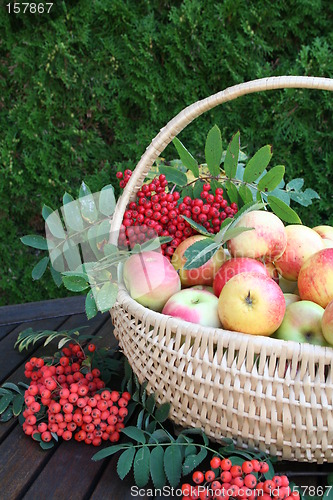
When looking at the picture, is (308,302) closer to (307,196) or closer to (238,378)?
(238,378)

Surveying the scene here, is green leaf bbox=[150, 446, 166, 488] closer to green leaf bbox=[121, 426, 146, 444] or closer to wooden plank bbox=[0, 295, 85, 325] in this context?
green leaf bbox=[121, 426, 146, 444]

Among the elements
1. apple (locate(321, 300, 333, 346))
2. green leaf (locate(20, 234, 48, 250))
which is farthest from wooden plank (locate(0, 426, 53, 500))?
apple (locate(321, 300, 333, 346))

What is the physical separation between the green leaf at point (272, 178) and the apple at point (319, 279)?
0.63 ft

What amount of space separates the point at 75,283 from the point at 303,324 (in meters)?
0.35

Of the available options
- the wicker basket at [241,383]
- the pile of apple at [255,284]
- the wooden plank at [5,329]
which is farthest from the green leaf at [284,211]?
the wooden plank at [5,329]

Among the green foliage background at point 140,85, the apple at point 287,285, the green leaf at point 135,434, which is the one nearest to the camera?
the green leaf at point 135,434

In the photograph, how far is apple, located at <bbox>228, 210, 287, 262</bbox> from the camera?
32.1 inches

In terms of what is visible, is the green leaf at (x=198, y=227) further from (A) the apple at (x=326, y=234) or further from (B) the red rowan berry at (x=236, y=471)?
(B) the red rowan berry at (x=236, y=471)

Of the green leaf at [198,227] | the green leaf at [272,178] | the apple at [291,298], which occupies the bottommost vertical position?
the apple at [291,298]

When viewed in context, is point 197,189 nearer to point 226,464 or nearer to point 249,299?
point 249,299

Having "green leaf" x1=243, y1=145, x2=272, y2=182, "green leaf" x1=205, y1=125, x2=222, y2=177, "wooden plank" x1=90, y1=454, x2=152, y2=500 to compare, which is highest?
"green leaf" x1=205, y1=125, x2=222, y2=177

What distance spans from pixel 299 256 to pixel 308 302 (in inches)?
6.5

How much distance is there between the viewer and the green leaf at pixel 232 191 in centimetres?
88

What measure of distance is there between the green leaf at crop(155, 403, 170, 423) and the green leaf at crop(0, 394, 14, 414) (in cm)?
27
